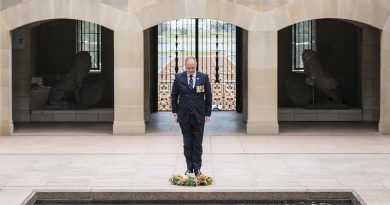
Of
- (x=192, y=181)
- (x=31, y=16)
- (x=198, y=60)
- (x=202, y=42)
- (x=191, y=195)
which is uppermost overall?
(x=31, y=16)

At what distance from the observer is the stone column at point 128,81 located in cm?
1778

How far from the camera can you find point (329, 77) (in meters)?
22.0

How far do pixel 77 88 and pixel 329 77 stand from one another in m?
8.00

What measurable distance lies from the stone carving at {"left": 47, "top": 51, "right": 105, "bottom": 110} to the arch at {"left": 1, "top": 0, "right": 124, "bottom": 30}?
174 inches

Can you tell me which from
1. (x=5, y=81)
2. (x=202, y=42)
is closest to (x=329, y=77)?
(x=202, y=42)

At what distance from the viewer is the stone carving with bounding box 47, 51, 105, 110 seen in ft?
71.6

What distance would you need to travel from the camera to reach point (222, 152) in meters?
14.6

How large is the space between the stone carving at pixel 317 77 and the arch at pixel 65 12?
6.89 m

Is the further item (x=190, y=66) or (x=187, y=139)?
(x=187, y=139)

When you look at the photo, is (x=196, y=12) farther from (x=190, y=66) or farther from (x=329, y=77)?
(x=190, y=66)

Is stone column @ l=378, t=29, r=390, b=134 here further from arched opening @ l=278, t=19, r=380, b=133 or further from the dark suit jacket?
the dark suit jacket

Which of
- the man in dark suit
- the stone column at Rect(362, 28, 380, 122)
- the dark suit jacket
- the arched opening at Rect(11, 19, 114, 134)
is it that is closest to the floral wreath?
the man in dark suit

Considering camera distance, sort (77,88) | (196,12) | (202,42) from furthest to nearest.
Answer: (202,42)
(77,88)
(196,12)

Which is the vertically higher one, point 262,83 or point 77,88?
point 262,83
